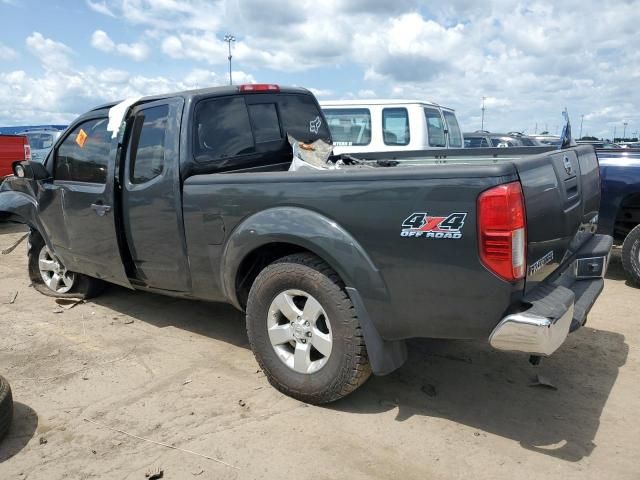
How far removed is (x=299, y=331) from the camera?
3.19m

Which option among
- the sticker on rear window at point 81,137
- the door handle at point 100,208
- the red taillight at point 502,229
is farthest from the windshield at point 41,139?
the red taillight at point 502,229

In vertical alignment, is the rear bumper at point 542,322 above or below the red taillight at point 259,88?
below

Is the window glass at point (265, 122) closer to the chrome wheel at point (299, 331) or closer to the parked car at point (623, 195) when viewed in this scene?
the chrome wheel at point (299, 331)

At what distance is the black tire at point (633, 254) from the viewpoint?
565 centimetres

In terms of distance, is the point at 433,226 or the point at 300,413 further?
the point at 300,413

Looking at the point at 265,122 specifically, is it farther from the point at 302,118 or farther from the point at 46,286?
the point at 46,286

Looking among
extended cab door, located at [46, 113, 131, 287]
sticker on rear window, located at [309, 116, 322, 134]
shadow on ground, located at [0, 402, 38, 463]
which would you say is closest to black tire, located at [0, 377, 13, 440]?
shadow on ground, located at [0, 402, 38, 463]

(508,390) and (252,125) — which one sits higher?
(252,125)

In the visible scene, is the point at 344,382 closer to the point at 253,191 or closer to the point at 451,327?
the point at 451,327

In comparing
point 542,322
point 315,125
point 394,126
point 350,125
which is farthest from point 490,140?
point 542,322

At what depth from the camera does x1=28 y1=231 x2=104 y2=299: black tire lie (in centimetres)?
533

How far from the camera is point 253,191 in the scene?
3.28m

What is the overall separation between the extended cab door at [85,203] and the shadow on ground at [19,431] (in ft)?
4.33

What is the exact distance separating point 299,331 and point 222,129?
67.2 inches
